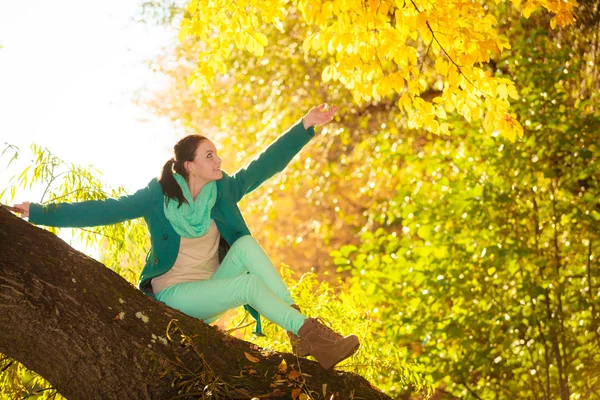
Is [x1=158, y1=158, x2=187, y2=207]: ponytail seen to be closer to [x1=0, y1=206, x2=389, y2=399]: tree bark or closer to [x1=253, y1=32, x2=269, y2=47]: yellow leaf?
[x1=0, y1=206, x2=389, y2=399]: tree bark

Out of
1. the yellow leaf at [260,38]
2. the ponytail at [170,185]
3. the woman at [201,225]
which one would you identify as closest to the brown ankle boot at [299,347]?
the woman at [201,225]

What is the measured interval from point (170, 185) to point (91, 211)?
328 millimetres

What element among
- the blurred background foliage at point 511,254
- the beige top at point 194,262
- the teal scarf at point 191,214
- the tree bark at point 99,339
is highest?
the blurred background foliage at point 511,254

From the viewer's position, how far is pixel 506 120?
13.7 ft

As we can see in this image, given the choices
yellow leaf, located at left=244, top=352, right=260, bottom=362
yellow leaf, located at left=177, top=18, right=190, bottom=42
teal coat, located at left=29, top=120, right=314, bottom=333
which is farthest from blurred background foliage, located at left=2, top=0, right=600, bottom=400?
yellow leaf, located at left=244, top=352, right=260, bottom=362

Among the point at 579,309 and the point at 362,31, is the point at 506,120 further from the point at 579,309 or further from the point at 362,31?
the point at 579,309

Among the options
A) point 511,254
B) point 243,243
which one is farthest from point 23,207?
point 511,254

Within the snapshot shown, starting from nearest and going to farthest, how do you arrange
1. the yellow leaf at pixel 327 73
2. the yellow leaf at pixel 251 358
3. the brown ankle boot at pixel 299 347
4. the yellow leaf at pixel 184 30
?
the yellow leaf at pixel 251 358 < the brown ankle boot at pixel 299 347 < the yellow leaf at pixel 327 73 < the yellow leaf at pixel 184 30

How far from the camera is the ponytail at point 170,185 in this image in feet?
10.4

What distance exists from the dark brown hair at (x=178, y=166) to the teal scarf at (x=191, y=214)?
0.03m

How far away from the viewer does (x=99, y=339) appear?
98.8 inches

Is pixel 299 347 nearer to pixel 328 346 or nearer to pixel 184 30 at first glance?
pixel 328 346

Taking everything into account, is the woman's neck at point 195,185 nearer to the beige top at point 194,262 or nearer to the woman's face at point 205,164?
the woman's face at point 205,164

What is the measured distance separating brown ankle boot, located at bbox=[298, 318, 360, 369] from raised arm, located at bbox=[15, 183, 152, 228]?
89cm
